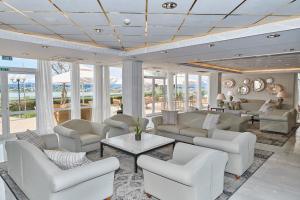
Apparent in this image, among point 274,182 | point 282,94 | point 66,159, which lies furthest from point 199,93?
point 66,159

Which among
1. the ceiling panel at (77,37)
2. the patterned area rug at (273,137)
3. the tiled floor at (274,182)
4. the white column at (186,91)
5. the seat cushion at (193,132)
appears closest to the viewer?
the tiled floor at (274,182)

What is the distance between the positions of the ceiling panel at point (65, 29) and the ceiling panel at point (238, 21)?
8.70 ft

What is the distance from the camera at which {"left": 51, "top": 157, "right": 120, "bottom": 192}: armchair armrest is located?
1950 millimetres

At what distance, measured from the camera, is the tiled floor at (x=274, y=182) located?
276 cm

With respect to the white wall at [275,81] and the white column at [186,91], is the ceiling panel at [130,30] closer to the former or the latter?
the white column at [186,91]

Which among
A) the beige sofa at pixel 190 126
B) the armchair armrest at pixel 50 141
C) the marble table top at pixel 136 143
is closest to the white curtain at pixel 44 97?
the armchair armrest at pixel 50 141

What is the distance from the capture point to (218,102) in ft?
35.2

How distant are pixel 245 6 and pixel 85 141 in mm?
3804

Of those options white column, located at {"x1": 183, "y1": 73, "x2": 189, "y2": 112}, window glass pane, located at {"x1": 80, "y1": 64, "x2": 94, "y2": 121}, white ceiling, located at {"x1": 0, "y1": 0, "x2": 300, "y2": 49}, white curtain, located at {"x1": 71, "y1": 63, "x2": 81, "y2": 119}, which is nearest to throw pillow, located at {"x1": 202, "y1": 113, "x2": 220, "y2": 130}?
white ceiling, located at {"x1": 0, "y1": 0, "x2": 300, "y2": 49}

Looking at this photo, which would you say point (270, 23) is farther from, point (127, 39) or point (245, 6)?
point (127, 39)

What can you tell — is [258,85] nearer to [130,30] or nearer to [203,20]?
[203,20]

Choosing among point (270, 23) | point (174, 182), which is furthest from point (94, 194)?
point (270, 23)

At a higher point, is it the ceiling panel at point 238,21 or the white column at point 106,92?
the ceiling panel at point 238,21

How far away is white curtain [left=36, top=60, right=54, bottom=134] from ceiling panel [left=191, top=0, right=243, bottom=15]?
562 centimetres
